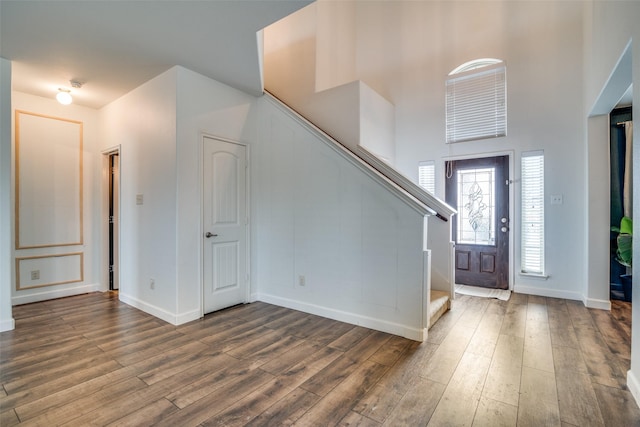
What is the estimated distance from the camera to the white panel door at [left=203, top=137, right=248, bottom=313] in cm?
345

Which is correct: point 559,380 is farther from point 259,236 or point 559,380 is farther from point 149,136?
point 149,136

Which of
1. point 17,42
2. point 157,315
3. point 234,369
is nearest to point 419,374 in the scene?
point 234,369

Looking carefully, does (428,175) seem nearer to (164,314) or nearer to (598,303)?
(598,303)

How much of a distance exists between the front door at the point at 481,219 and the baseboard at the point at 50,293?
5.69 m

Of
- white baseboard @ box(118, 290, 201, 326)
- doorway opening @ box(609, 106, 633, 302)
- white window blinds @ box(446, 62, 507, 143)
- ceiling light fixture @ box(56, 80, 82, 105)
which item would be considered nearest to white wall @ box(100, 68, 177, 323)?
white baseboard @ box(118, 290, 201, 326)

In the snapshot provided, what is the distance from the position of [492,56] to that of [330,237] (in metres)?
3.90

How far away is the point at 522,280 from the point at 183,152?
16.1ft

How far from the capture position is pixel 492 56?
455 centimetres

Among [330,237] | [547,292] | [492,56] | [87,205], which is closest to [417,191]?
[330,237]

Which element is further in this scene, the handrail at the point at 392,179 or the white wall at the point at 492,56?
the white wall at the point at 492,56

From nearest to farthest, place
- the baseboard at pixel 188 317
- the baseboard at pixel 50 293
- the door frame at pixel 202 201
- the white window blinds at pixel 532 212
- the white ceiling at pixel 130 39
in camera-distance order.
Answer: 1. the white ceiling at pixel 130 39
2. the baseboard at pixel 188 317
3. the door frame at pixel 202 201
4. the baseboard at pixel 50 293
5. the white window blinds at pixel 532 212

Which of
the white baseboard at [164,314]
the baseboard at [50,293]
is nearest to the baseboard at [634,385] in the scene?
the white baseboard at [164,314]

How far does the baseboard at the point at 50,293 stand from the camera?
3.79 m

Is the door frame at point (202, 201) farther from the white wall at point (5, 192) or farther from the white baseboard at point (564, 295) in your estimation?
the white baseboard at point (564, 295)
